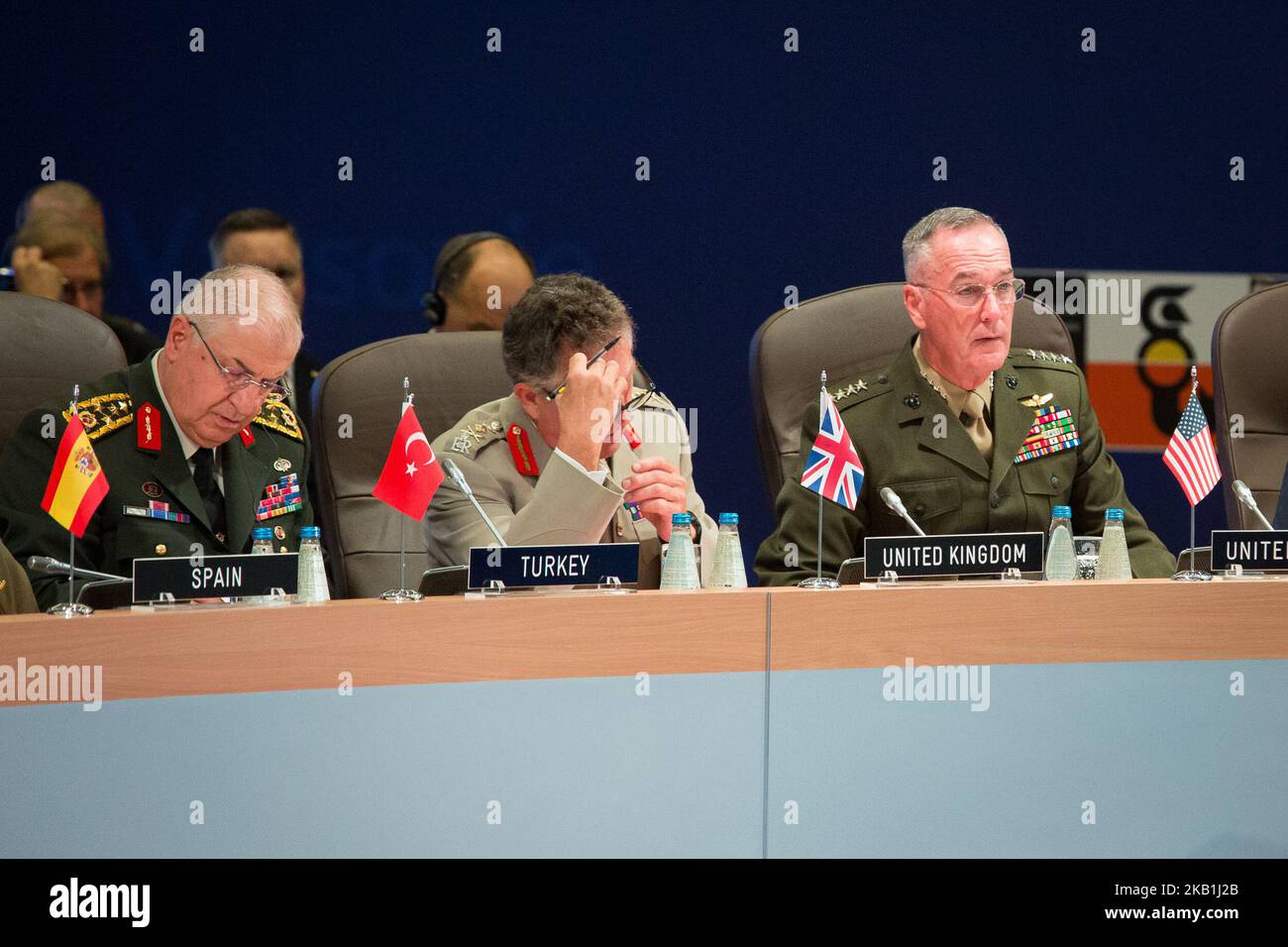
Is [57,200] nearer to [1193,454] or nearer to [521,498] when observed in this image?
[521,498]

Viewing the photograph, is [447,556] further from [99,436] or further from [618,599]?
[618,599]

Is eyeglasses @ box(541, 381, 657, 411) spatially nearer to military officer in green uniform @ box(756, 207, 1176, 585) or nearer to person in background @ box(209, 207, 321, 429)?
military officer in green uniform @ box(756, 207, 1176, 585)

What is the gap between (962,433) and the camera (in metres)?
2.66

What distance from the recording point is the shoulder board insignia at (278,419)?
2.53m

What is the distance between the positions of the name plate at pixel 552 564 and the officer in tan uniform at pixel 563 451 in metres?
0.35

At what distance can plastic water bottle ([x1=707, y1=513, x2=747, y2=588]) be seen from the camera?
6.70 ft

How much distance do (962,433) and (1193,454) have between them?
0.39 meters

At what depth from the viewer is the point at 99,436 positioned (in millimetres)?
2307

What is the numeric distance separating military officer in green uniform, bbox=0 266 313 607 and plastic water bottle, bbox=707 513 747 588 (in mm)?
703

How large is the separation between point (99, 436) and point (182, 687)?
0.76 metres

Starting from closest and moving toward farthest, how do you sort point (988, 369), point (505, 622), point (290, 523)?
point (505, 622) → point (290, 523) → point (988, 369)

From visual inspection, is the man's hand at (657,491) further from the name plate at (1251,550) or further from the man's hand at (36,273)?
the man's hand at (36,273)

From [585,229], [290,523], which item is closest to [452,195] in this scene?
[585,229]

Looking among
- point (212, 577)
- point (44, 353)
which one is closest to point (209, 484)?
point (44, 353)
